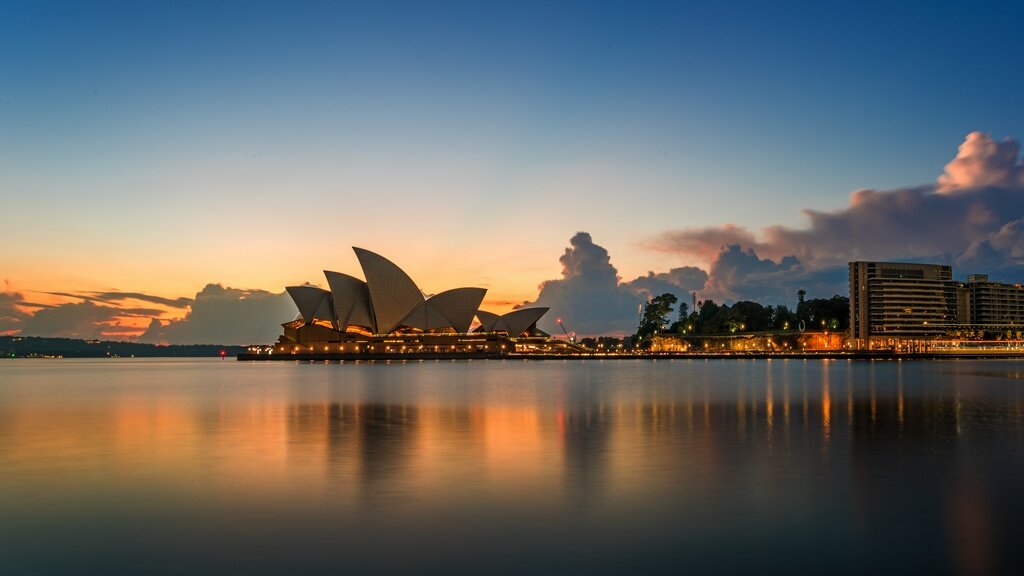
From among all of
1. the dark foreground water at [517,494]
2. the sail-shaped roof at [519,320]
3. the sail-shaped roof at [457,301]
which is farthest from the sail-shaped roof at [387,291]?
the dark foreground water at [517,494]

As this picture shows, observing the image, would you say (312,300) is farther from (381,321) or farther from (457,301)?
(457,301)

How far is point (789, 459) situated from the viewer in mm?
16688

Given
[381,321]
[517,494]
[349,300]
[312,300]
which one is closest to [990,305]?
[381,321]

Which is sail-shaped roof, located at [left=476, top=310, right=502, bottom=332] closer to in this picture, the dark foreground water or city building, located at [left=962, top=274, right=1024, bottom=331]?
city building, located at [left=962, top=274, right=1024, bottom=331]

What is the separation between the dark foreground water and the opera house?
8759 cm

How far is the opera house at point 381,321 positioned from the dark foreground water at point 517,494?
87.6 metres

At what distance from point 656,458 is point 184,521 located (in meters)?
9.55

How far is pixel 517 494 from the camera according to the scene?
13.1 meters

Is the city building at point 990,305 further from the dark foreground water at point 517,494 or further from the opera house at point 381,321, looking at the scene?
the dark foreground water at point 517,494

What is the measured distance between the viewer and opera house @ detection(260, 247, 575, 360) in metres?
115

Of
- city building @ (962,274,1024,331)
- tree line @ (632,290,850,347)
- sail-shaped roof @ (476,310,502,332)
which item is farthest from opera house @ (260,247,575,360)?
city building @ (962,274,1024,331)

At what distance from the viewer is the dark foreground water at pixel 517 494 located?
30.5ft

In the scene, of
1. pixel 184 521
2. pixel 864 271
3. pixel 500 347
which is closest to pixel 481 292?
pixel 500 347

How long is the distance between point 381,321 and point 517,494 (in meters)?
108
